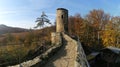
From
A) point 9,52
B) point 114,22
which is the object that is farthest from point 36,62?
point 114,22

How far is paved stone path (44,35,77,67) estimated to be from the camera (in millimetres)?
10359

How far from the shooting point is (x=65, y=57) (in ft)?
37.5

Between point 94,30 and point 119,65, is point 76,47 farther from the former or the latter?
point 94,30

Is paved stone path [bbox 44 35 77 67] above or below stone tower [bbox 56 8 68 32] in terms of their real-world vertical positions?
below

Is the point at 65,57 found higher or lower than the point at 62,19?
lower

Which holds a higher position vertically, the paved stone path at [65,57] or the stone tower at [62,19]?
the stone tower at [62,19]

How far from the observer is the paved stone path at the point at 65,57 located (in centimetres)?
1036

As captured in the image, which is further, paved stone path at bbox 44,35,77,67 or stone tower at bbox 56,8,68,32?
stone tower at bbox 56,8,68,32

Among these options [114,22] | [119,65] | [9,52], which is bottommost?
[119,65]

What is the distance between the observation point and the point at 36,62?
948 centimetres

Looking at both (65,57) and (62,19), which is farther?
(62,19)

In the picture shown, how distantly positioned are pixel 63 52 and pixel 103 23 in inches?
1276

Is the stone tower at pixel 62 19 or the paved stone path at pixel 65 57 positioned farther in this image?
the stone tower at pixel 62 19

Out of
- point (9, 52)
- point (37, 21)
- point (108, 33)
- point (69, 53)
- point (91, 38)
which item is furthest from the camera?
point (37, 21)
